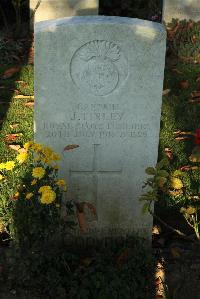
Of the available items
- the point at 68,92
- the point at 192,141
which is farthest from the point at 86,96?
the point at 192,141

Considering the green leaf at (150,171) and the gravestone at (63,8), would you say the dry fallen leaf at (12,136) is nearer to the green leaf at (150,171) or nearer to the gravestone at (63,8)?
the green leaf at (150,171)

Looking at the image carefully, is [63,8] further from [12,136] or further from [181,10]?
[12,136]

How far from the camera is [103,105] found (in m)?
3.62

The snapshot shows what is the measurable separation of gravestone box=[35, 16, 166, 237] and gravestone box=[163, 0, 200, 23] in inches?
178

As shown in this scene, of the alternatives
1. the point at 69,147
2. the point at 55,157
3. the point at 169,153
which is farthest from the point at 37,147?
the point at 169,153

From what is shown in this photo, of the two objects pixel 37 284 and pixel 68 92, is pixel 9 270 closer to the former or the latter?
pixel 37 284

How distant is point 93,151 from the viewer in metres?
3.75

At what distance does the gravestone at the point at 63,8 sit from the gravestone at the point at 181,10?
937mm

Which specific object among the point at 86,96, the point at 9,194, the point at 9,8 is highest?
the point at 9,8

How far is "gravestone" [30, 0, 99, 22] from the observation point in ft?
25.8

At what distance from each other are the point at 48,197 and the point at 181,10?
5247 mm

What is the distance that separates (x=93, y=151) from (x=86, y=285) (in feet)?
2.80

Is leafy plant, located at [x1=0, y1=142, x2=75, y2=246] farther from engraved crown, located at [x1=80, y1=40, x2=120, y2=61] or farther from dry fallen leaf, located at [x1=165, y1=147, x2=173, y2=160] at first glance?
dry fallen leaf, located at [x1=165, y1=147, x2=173, y2=160]

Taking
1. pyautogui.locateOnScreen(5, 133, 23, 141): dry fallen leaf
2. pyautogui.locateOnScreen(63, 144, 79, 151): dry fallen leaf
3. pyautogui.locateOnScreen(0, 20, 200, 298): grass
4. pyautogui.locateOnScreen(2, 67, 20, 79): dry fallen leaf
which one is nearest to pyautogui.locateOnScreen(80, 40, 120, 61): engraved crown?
pyautogui.locateOnScreen(63, 144, 79, 151): dry fallen leaf
